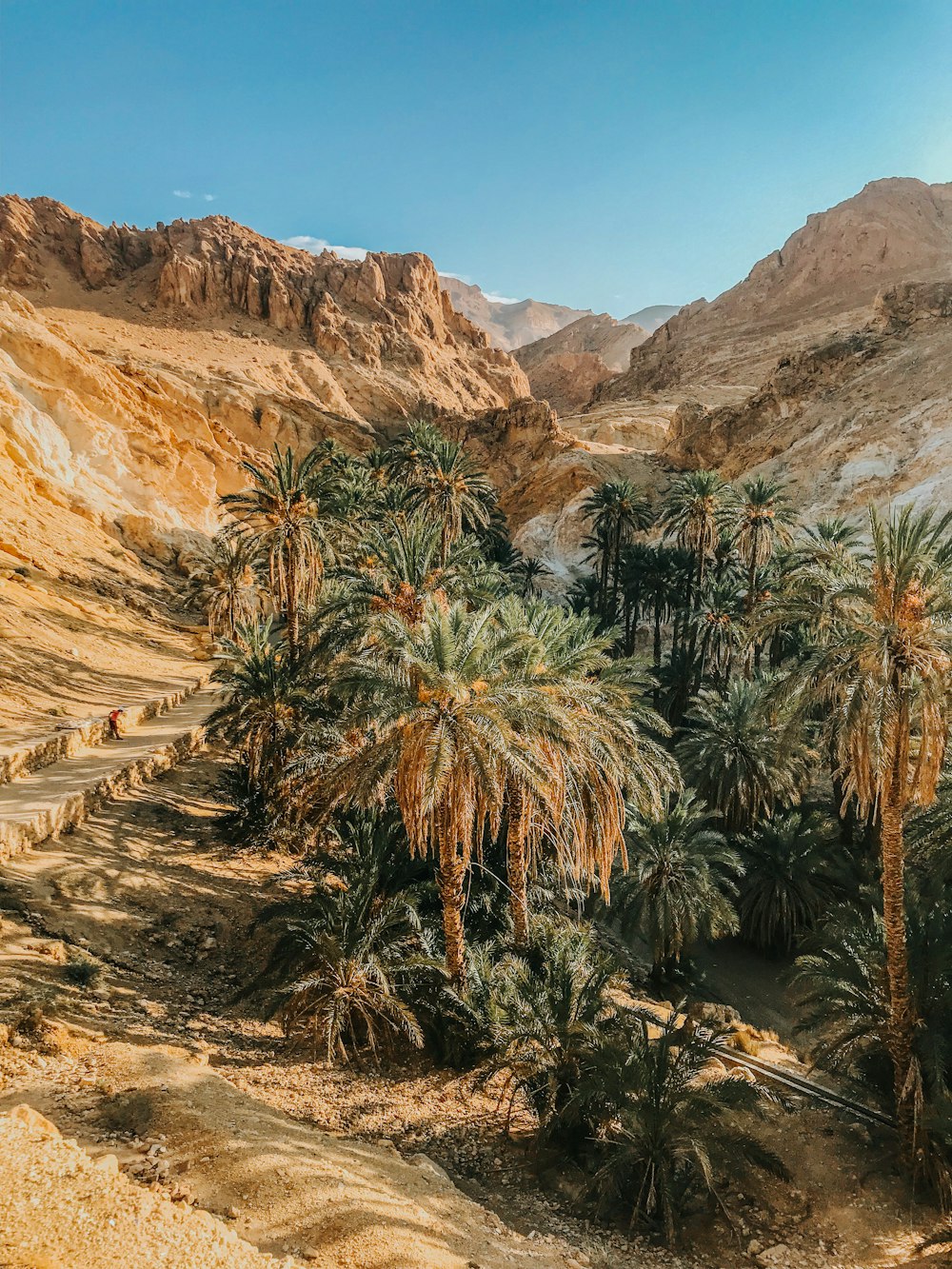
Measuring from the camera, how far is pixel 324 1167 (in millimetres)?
6859

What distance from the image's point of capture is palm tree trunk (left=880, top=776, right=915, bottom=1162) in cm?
999

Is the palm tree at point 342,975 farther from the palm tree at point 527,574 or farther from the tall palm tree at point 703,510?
the palm tree at point 527,574

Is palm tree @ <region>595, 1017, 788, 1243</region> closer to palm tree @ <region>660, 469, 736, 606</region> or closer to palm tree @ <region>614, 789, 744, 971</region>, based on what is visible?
palm tree @ <region>614, 789, 744, 971</region>

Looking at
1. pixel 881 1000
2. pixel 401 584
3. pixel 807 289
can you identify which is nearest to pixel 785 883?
pixel 881 1000

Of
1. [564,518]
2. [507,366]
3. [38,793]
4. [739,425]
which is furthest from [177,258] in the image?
[38,793]

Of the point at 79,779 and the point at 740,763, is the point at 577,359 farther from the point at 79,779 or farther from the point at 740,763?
the point at 79,779

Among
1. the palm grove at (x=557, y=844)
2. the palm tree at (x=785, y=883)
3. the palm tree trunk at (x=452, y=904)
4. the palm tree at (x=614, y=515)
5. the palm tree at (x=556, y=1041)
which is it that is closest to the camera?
the palm grove at (x=557, y=844)

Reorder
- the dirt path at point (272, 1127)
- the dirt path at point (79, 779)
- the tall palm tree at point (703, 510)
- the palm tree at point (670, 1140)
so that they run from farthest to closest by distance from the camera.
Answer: the tall palm tree at point (703, 510)
the dirt path at point (79, 779)
the palm tree at point (670, 1140)
the dirt path at point (272, 1127)

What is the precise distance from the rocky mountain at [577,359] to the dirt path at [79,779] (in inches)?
4554

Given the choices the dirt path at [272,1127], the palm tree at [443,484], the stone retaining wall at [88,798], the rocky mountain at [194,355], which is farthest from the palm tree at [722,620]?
the rocky mountain at [194,355]

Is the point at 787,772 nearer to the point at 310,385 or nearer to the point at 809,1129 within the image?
the point at 809,1129

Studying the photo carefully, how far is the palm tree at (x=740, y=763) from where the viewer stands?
24.0 m

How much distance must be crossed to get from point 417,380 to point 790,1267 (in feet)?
306

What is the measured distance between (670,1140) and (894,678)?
6696 mm
